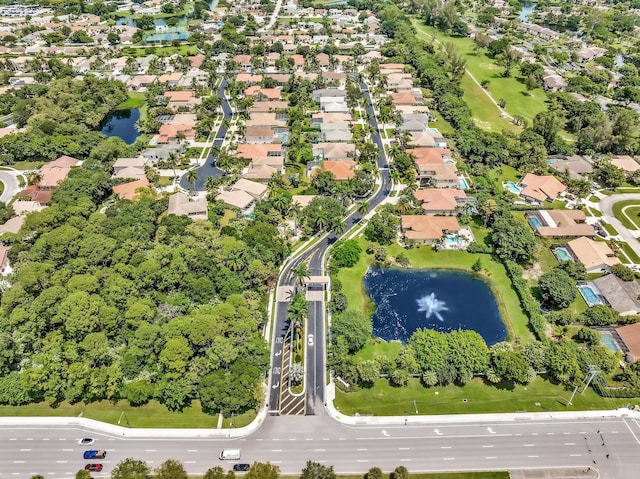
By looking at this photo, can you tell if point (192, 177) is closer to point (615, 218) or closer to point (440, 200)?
point (440, 200)

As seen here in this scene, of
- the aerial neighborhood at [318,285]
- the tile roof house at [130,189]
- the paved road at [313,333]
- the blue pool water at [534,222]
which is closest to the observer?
the aerial neighborhood at [318,285]

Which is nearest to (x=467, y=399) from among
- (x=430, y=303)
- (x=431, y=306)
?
(x=431, y=306)

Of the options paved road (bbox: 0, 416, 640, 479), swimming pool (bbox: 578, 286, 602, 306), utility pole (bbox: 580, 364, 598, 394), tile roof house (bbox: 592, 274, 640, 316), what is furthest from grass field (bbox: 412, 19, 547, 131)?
paved road (bbox: 0, 416, 640, 479)

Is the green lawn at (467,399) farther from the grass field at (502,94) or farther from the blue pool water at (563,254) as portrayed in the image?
the grass field at (502,94)

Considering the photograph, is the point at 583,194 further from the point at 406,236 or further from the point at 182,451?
the point at 182,451

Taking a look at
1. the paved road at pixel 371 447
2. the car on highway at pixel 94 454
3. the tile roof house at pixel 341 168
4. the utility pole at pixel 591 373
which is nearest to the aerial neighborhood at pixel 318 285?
the car on highway at pixel 94 454

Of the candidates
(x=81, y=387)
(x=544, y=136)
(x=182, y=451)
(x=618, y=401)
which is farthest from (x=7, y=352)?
(x=544, y=136)
